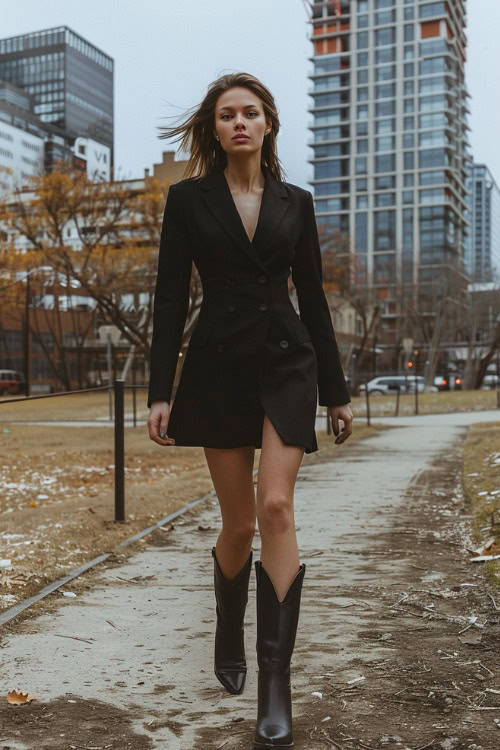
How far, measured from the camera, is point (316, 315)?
315 centimetres

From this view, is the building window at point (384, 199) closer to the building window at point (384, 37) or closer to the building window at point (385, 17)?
the building window at point (384, 37)

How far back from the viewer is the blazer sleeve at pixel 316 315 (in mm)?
3137

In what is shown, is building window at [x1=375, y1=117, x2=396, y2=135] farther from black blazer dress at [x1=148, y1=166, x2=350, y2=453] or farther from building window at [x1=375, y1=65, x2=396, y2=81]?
black blazer dress at [x1=148, y1=166, x2=350, y2=453]

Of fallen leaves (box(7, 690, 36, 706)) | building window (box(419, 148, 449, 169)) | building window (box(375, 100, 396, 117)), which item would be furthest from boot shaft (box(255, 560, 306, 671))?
building window (box(375, 100, 396, 117))

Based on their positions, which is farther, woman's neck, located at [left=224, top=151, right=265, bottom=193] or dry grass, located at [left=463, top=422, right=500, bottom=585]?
dry grass, located at [left=463, top=422, right=500, bottom=585]

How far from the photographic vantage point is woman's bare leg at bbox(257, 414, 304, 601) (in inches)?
111

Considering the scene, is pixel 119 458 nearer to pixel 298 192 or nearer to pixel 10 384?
pixel 298 192

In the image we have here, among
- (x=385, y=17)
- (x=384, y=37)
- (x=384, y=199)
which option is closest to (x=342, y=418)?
(x=384, y=199)

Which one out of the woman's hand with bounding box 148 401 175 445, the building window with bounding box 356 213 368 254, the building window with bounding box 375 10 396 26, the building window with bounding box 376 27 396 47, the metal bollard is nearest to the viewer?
the woman's hand with bounding box 148 401 175 445

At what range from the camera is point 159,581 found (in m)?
4.88

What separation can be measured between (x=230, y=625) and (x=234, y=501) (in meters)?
0.46

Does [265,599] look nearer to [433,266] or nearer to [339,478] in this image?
[339,478]

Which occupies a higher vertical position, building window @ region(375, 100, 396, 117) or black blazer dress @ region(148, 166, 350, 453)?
building window @ region(375, 100, 396, 117)

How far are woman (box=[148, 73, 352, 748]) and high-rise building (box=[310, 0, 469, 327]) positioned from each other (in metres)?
115
